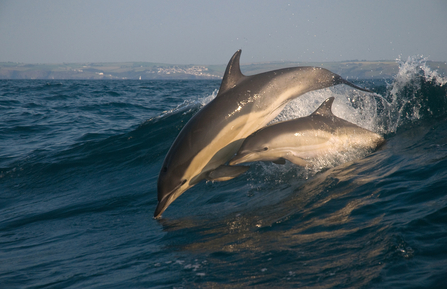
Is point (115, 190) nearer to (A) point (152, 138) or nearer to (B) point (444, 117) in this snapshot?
(A) point (152, 138)

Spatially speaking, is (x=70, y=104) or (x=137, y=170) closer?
(x=137, y=170)

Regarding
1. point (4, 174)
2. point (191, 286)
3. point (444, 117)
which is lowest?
point (4, 174)

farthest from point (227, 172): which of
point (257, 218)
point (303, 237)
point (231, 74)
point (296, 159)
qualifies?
point (303, 237)

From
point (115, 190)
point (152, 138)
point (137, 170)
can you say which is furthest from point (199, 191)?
point (152, 138)

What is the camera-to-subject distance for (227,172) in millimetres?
4676

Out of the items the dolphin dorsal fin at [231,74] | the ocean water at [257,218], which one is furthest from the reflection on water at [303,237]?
the dolphin dorsal fin at [231,74]

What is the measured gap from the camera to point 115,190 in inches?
269

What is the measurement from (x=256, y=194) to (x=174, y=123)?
237 inches

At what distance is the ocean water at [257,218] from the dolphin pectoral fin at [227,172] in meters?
0.47

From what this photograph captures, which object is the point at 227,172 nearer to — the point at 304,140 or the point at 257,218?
the point at 257,218

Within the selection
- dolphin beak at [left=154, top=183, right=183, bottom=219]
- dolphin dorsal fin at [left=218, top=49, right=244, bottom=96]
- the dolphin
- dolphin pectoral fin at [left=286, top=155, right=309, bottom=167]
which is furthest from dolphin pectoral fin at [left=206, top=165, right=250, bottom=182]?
dolphin dorsal fin at [left=218, top=49, right=244, bottom=96]

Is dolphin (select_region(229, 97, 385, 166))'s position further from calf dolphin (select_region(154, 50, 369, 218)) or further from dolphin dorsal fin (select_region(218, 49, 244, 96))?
dolphin dorsal fin (select_region(218, 49, 244, 96))

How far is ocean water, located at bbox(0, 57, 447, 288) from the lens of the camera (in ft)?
8.98

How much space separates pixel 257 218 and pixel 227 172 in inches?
31.8
